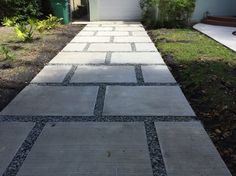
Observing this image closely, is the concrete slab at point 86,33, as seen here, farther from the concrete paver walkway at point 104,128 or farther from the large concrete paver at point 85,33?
the concrete paver walkway at point 104,128

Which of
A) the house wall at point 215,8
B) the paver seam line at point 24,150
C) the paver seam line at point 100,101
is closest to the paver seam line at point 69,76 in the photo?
the paver seam line at point 100,101

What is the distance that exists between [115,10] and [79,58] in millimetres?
8535

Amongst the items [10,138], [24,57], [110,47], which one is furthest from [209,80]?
[24,57]

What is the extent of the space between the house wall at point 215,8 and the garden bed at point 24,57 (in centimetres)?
554

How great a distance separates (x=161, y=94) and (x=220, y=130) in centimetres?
124

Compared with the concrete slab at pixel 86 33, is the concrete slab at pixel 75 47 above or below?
above

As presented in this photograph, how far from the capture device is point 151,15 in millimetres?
13328

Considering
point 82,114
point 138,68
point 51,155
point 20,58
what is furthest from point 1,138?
point 20,58

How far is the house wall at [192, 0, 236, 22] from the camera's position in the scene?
14.0 meters

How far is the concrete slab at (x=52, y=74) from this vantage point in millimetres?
5355

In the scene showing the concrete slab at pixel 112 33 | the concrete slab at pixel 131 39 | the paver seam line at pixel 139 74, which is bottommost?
the concrete slab at pixel 112 33

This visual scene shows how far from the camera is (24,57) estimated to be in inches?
276

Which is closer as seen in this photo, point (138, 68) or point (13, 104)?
point (13, 104)

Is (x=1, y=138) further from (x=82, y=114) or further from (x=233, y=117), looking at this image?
(x=233, y=117)
